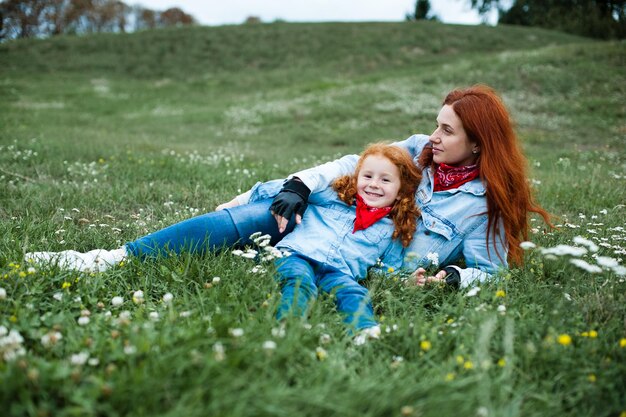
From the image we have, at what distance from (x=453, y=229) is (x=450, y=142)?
695mm

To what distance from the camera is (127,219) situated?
4676 millimetres

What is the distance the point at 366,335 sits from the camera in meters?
2.44

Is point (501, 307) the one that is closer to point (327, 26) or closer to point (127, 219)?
point (127, 219)

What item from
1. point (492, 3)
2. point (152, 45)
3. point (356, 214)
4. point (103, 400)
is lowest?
point (103, 400)

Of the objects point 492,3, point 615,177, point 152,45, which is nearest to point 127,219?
point 615,177

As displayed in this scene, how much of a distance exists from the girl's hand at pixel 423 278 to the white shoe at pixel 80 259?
208 centimetres

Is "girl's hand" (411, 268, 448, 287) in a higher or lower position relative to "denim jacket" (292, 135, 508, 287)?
lower

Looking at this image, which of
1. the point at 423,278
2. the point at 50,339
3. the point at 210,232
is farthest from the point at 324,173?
the point at 50,339

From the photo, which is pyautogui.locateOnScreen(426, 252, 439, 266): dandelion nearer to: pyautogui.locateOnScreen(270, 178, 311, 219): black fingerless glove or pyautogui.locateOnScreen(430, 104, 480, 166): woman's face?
pyautogui.locateOnScreen(430, 104, 480, 166): woman's face

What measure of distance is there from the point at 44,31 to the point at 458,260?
58.1m

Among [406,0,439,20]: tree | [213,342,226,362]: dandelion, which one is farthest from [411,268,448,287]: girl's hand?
[406,0,439,20]: tree

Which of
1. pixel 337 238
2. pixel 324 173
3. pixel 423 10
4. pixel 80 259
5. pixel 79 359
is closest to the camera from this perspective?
pixel 79 359

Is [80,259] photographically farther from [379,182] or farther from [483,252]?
[483,252]

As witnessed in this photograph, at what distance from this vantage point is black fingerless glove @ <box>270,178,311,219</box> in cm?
331
